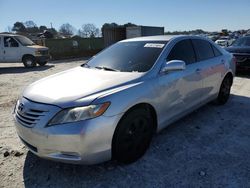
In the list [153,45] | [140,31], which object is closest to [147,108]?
[153,45]

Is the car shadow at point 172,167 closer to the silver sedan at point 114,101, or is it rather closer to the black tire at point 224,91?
the silver sedan at point 114,101

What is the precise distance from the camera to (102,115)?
2.87 meters

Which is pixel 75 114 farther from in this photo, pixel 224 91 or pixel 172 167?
pixel 224 91

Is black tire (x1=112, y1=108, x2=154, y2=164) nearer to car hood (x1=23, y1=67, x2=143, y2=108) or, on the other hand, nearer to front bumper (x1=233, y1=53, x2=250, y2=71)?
car hood (x1=23, y1=67, x2=143, y2=108)

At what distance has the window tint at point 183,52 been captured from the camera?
4137 millimetres

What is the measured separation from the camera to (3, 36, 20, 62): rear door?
48.7 feet

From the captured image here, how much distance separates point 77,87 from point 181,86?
1.70 metres

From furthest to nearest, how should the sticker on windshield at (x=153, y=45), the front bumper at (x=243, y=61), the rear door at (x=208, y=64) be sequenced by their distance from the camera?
the front bumper at (x=243, y=61) → the rear door at (x=208, y=64) → the sticker on windshield at (x=153, y=45)

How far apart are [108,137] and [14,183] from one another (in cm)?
126

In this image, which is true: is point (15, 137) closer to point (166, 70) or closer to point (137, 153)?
point (137, 153)

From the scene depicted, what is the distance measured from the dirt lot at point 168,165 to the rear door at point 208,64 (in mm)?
760

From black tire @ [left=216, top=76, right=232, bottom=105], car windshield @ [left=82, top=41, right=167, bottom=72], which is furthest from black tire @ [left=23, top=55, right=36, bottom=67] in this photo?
black tire @ [left=216, top=76, right=232, bottom=105]

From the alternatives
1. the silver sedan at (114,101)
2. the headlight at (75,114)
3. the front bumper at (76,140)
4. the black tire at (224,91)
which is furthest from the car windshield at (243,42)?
the headlight at (75,114)

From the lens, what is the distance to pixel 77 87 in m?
3.27
